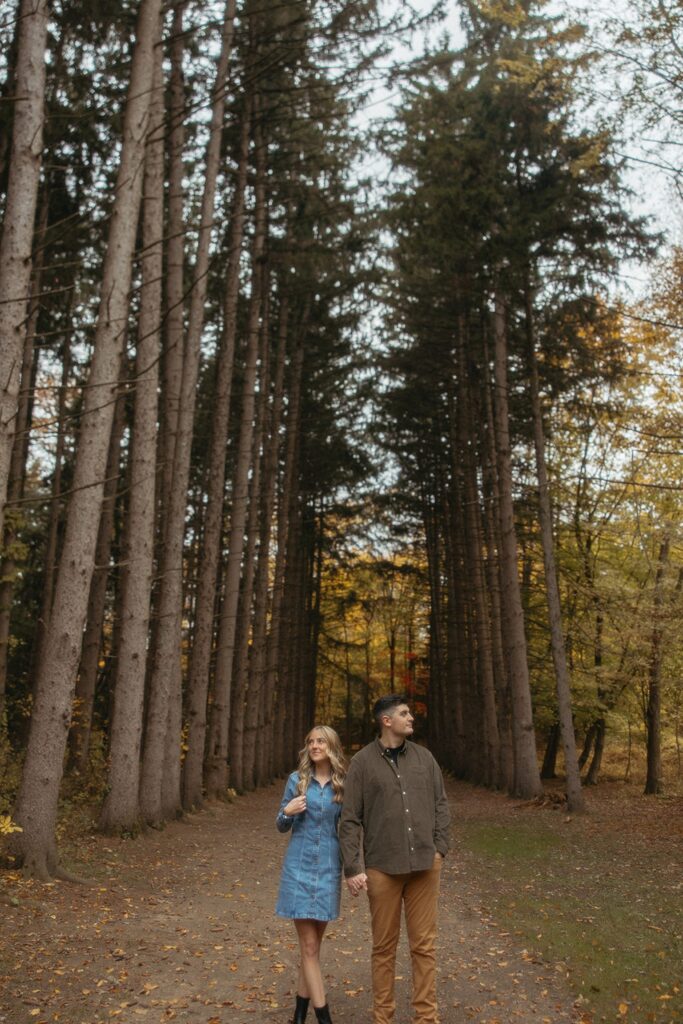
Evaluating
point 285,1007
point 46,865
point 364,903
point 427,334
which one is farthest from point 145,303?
point 427,334

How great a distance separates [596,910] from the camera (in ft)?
29.1

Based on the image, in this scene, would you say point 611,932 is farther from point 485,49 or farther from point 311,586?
point 311,586

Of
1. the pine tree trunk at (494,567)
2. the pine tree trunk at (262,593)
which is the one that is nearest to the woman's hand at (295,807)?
the pine tree trunk at (494,567)

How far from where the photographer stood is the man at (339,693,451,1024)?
5082 millimetres

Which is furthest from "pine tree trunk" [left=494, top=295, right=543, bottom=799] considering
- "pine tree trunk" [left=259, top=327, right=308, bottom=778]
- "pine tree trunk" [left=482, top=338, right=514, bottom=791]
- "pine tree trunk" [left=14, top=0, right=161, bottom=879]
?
"pine tree trunk" [left=14, top=0, right=161, bottom=879]

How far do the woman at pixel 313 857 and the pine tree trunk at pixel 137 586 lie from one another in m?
7.36

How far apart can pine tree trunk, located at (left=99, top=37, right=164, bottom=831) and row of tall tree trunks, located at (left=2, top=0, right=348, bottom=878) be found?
3 centimetres

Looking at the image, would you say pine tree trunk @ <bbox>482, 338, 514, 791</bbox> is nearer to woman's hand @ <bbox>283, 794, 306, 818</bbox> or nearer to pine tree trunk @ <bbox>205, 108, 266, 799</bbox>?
pine tree trunk @ <bbox>205, 108, 266, 799</bbox>

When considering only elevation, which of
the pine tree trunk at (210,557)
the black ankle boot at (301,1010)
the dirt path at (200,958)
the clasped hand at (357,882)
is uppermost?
the pine tree trunk at (210,557)

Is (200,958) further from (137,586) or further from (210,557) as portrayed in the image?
(210,557)

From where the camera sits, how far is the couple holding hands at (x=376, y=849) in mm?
5117

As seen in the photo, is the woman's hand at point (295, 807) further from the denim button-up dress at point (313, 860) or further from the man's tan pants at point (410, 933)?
the man's tan pants at point (410, 933)

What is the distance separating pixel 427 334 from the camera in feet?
79.2

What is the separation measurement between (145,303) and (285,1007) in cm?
1013
